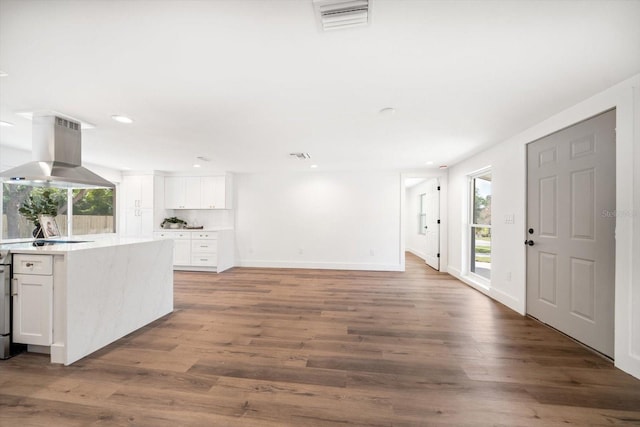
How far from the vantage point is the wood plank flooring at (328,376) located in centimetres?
156

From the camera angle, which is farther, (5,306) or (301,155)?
(301,155)

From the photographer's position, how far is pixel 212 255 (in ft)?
18.6

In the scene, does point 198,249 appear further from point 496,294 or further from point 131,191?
point 496,294

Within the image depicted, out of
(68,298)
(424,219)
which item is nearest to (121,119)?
(68,298)

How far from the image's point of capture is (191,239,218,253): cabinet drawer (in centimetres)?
566

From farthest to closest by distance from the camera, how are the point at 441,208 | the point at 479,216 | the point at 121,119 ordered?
the point at 441,208 < the point at 479,216 < the point at 121,119

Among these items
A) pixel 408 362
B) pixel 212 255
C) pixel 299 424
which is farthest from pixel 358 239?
pixel 299 424

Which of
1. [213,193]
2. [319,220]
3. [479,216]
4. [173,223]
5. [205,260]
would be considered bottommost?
[205,260]

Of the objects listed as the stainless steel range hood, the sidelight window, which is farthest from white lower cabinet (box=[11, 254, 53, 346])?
the sidelight window

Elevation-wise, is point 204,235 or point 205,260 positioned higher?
point 204,235

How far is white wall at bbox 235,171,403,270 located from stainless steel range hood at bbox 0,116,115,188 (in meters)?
3.66

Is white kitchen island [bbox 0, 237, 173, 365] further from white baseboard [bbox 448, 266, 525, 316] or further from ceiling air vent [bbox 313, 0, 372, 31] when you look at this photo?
A: white baseboard [bbox 448, 266, 525, 316]

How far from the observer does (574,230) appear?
8.33 ft

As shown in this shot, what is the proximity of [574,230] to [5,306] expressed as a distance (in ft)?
17.9
